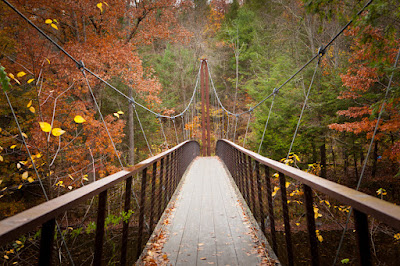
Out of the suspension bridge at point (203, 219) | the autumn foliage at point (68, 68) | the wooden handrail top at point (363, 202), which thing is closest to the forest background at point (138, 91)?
the autumn foliage at point (68, 68)

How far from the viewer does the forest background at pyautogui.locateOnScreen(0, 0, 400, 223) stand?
3.80 meters

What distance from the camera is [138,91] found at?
885 cm

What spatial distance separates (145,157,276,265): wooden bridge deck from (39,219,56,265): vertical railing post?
1.31 m

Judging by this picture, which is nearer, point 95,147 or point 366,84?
point 366,84

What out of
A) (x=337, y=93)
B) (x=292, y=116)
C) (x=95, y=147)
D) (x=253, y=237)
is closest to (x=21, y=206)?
(x=95, y=147)

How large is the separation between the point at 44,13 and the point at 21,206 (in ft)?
18.5

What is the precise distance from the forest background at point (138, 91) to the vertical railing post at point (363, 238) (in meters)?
1.62

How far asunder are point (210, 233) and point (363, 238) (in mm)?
1889

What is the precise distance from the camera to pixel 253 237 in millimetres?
2434

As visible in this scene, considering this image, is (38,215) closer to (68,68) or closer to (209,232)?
(209,232)

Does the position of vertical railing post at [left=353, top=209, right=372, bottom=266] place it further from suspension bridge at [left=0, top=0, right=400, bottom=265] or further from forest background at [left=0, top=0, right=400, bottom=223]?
forest background at [left=0, top=0, right=400, bottom=223]

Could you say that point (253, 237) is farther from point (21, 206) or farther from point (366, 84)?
point (21, 206)

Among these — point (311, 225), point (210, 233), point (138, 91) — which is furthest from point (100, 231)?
point (138, 91)

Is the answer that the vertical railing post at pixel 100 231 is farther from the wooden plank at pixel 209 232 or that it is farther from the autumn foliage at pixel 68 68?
the autumn foliage at pixel 68 68
